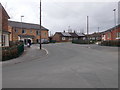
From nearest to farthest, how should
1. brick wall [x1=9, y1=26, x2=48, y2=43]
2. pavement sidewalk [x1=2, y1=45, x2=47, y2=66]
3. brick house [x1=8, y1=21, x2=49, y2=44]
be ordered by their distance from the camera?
pavement sidewalk [x1=2, y1=45, x2=47, y2=66] < brick wall [x1=9, y1=26, x2=48, y2=43] < brick house [x1=8, y1=21, x2=49, y2=44]

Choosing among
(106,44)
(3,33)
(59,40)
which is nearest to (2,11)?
(3,33)

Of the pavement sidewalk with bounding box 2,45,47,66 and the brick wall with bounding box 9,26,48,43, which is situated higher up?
the brick wall with bounding box 9,26,48,43

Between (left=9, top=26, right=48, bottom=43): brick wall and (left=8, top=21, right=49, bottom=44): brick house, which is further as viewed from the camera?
(left=8, top=21, right=49, bottom=44): brick house

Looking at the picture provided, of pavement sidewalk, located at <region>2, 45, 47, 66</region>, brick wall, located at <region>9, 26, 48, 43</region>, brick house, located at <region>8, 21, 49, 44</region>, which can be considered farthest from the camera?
brick house, located at <region>8, 21, 49, 44</region>

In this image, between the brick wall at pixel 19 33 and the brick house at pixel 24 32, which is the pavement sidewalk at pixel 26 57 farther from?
the brick house at pixel 24 32

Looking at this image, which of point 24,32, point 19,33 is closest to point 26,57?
point 19,33

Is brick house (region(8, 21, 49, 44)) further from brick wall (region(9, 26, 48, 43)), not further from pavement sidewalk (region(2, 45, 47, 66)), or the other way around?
pavement sidewalk (region(2, 45, 47, 66))

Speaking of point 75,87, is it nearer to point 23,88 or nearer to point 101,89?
point 101,89

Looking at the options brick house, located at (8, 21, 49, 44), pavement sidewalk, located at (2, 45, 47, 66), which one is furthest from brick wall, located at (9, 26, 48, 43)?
pavement sidewalk, located at (2, 45, 47, 66)

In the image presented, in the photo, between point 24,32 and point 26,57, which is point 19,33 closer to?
point 24,32

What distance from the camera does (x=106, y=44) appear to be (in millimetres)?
30906

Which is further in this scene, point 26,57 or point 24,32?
point 24,32

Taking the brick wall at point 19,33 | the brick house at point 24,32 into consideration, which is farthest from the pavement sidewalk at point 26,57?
the brick house at point 24,32

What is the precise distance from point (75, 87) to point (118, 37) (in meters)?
31.6
